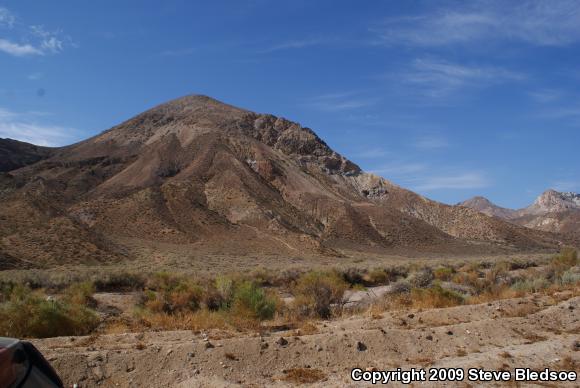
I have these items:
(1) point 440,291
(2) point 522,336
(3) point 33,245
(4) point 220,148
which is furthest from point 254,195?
(2) point 522,336

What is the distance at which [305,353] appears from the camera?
868 cm

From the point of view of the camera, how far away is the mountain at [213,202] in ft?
183

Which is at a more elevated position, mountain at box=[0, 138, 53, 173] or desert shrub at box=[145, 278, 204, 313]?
mountain at box=[0, 138, 53, 173]

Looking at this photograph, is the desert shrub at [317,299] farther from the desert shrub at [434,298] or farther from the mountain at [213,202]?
the mountain at [213,202]

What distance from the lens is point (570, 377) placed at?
7.83 metres

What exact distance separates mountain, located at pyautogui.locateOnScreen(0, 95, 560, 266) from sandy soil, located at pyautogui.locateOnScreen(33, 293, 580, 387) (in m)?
35.6

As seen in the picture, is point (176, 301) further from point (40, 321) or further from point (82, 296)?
point (40, 321)

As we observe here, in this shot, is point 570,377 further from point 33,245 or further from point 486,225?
point 486,225

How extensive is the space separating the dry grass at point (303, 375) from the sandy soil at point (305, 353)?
2 centimetres

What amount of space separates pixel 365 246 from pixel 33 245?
2061 inches

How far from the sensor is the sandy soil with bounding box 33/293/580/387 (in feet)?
24.9

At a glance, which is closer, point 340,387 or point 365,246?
point 340,387

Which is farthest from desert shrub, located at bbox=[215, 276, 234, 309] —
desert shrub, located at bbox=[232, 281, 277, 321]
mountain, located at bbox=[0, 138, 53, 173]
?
mountain, located at bbox=[0, 138, 53, 173]

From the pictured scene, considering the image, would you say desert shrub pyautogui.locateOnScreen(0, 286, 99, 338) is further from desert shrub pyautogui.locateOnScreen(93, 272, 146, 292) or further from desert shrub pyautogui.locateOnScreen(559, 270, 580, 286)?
desert shrub pyautogui.locateOnScreen(559, 270, 580, 286)
